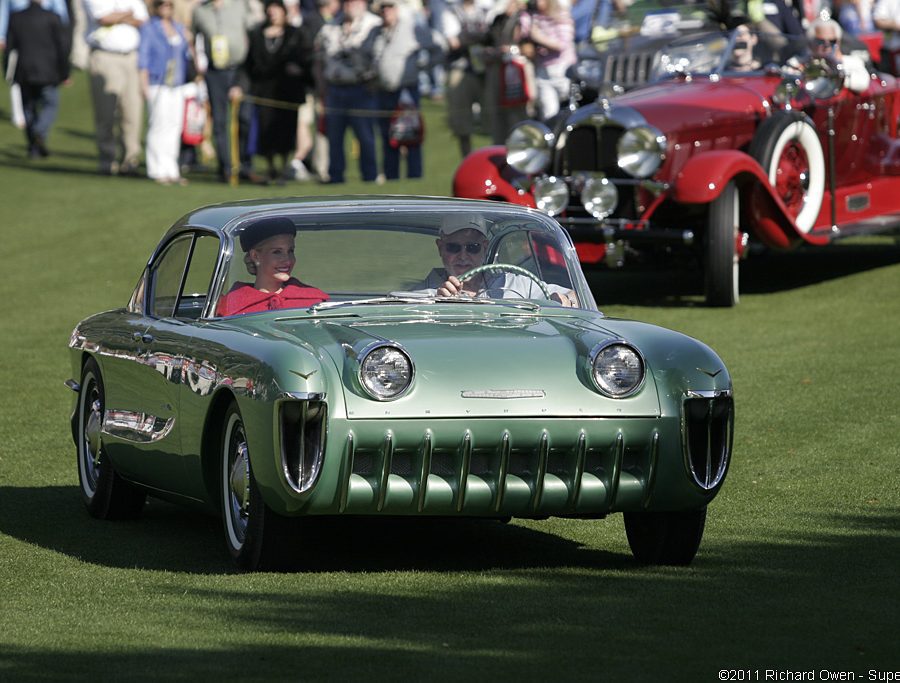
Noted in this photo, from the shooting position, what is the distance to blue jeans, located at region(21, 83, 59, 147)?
86.9 ft

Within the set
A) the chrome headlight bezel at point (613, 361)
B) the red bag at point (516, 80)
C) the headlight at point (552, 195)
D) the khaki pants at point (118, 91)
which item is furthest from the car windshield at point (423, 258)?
the khaki pants at point (118, 91)

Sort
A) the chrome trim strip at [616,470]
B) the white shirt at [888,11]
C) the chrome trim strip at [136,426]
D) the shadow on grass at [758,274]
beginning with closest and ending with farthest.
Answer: the chrome trim strip at [616,470] → the chrome trim strip at [136,426] → the shadow on grass at [758,274] → the white shirt at [888,11]

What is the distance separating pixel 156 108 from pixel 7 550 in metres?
16.8

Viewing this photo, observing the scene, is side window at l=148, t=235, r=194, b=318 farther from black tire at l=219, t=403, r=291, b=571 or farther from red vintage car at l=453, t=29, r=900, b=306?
red vintage car at l=453, t=29, r=900, b=306

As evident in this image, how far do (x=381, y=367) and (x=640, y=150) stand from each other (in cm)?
872

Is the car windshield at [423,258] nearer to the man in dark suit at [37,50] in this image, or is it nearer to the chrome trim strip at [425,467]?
the chrome trim strip at [425,467]

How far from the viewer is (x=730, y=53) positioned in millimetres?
15914

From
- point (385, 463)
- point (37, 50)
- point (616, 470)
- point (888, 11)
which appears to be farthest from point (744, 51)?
point (37, 50)

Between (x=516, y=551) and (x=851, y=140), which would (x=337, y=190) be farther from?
(x=516, y=551)

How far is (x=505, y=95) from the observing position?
2089cm

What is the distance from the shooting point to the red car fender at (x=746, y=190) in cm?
1438

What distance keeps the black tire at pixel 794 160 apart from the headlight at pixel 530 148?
1.62m

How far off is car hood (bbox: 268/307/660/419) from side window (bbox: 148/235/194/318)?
4.63ft

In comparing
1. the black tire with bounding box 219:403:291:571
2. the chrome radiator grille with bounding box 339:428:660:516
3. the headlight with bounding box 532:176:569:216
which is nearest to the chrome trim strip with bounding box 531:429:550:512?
the chrome radiator grille with bounding box 339:428:660:516
